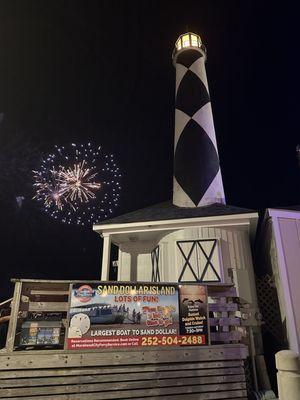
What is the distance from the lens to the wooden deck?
5.72 meters

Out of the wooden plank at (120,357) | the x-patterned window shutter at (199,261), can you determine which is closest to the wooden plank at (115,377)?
the wooden plank at (120,357)

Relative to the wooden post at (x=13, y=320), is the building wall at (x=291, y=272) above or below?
above

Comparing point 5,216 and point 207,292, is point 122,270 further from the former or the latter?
point 5,216

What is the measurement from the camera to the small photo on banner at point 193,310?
656 cm

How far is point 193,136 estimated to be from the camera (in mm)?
13000

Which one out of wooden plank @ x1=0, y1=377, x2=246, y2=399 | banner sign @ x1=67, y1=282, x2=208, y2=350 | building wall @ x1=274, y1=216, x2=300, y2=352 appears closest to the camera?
wooden plank @ x1=0, y1=377, x2=246, y2=399

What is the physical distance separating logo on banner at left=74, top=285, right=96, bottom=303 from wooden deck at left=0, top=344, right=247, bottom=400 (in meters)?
0.97

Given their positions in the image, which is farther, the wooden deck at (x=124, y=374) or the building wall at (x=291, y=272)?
the building wall at (x=291, y=272)

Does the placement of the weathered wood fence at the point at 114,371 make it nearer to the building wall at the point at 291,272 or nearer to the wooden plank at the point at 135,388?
the wooden plank at the point at 135,388

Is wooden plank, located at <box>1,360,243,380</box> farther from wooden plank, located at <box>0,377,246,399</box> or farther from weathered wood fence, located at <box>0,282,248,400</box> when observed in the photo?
wooden plank, located at <box>0,377,246,399</box>

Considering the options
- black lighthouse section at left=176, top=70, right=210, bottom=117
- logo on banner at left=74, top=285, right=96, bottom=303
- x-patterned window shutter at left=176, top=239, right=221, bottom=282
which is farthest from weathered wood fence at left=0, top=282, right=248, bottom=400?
black lighthouse section at left=176, top=70, right=210, bottom=117

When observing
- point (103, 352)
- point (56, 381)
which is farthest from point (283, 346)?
point (56, 381)

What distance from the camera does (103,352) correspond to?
610 centimetres

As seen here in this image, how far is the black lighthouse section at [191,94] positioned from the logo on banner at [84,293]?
30.1 ft
